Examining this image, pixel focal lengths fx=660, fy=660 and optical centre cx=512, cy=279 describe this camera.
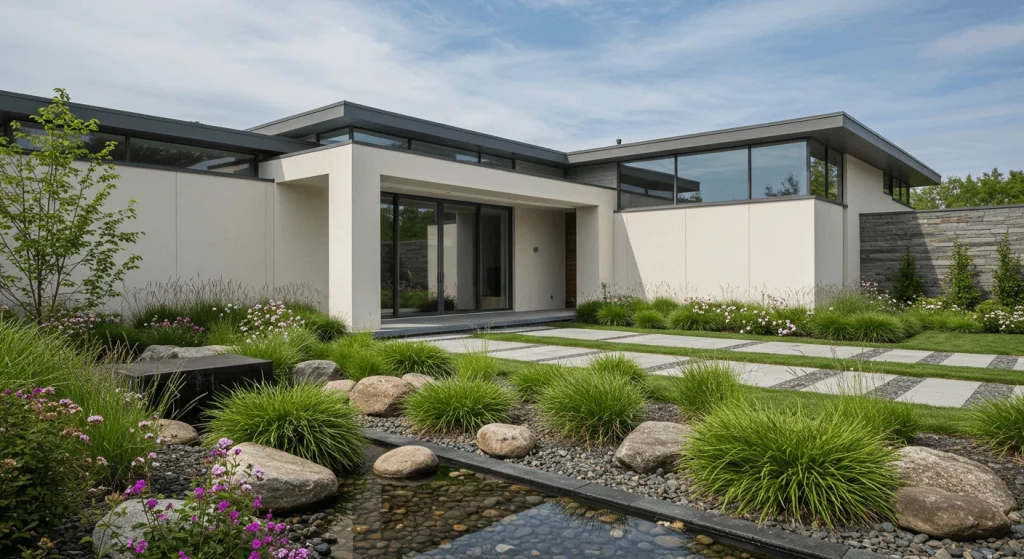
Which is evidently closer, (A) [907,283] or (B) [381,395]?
(B) [381,395]

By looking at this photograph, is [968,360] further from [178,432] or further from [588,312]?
[178,432]

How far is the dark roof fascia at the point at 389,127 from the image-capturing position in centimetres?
1239

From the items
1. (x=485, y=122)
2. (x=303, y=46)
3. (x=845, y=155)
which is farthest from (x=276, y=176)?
(x=845, y=155)

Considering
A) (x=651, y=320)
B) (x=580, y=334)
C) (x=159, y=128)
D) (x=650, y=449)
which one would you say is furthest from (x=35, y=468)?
(x=651, y=320)

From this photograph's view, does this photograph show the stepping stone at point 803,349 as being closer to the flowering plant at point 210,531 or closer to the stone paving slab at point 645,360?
the stone paving slab at point 645,360

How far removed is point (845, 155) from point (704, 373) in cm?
1251

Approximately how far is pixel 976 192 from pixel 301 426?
144 ft

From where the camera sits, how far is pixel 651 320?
43.6 feet

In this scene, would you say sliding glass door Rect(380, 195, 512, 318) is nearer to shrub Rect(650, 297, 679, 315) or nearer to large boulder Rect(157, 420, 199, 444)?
shrub Rect(650, 297, 679, 315)

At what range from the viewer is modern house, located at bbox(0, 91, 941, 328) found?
10938 millimetres

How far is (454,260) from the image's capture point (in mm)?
14945

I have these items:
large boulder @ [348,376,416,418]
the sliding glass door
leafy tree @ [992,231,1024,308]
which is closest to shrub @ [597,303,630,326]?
the sliding glass door

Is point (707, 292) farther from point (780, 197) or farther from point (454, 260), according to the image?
point (454, 260)

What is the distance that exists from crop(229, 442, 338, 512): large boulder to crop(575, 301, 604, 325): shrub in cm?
1080
